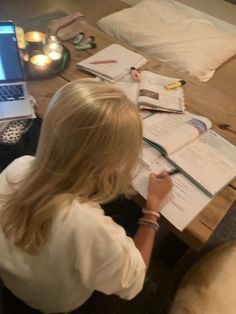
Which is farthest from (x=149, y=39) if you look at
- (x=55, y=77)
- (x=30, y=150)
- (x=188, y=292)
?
(x=188, y=292)

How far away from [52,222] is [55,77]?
82 centimetres

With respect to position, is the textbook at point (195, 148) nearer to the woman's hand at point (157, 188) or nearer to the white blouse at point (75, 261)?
the woman's hand at point (157, 188)

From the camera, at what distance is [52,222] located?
2.49 feet

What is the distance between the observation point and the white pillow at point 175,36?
75.1 inches

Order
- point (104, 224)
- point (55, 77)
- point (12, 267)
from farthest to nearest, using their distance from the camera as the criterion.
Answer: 1. point (55, 77)
2. point (12, 267)
3. point (104, 224)

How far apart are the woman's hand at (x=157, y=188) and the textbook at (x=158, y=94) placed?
1.07 ft

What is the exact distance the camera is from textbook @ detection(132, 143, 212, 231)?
953mm

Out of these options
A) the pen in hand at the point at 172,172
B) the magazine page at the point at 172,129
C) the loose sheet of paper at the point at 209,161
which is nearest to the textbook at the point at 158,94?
the magazine page at the point at 172,129

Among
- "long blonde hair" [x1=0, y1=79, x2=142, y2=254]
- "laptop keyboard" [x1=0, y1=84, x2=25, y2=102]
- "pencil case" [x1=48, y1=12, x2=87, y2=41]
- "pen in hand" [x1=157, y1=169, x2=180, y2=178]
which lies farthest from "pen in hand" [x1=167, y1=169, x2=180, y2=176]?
"pencil case" [x1=48, y1=12, x2=87, y2=41]

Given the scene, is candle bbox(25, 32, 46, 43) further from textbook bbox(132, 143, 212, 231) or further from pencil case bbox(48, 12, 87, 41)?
textbook bbox(132, 143, 212, 231)

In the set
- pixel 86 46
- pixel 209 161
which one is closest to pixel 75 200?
pixel 209 161

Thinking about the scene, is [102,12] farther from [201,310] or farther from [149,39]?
[201,310]

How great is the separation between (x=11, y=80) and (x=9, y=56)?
3.7 inches

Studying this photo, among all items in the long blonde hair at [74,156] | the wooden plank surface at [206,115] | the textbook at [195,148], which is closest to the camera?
the long blonde hair at [74,156]
